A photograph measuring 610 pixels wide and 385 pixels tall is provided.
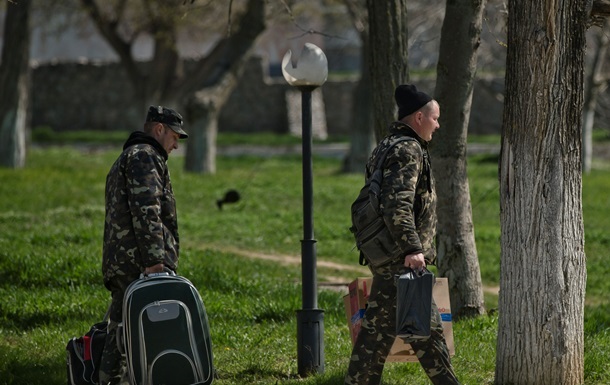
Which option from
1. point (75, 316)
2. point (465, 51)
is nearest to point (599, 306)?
point (465, 51)

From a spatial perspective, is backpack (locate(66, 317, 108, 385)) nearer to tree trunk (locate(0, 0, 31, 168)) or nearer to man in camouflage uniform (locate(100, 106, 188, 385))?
man in camouflage uniform (locate(100, 106, 188, 385))

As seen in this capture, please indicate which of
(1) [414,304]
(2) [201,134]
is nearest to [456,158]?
(1) [414,304]

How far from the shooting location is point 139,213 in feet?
20.3

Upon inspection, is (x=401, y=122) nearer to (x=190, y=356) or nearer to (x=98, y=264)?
(x=190, y=356)

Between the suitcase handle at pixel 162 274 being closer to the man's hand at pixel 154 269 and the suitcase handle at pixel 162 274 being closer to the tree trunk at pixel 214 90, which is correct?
the man's hand at pixel 154 269

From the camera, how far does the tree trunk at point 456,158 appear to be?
29.3 ft

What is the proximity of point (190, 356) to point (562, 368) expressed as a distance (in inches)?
83.9

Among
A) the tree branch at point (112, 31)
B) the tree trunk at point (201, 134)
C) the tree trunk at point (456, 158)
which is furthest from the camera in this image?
the tree branch at point (112, 31)

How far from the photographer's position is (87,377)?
670 cm

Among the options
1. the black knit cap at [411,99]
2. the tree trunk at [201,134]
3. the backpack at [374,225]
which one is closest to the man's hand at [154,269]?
the backpack at [374,225]

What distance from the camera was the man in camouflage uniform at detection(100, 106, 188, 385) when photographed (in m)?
6.21

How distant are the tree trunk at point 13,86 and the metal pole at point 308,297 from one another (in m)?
15.6

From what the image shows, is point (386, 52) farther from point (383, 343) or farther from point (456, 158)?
point (383, 343)

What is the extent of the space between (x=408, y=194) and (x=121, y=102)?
3213cm
